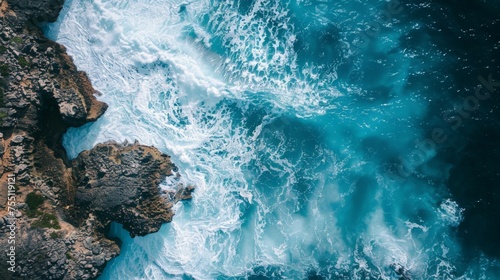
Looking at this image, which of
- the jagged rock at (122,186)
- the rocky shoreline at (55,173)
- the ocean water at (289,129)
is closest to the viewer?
the rocky shoreline at (55,173)

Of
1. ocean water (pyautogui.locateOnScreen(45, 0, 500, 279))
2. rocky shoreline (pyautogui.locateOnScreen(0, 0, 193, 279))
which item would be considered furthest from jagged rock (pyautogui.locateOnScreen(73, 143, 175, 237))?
ocean water (pyautogui.locateOnScreen(45, 0, 500, 279))

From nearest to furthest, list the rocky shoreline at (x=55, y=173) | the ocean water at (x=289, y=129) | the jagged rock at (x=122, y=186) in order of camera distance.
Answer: the rocky shoreline at (x=55, y=173) < the jagged rock at (x=122, y=186) < the ocean water at (x=289, y=129)

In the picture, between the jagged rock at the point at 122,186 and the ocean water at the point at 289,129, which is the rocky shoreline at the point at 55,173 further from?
the ocean water at the point at 289,129

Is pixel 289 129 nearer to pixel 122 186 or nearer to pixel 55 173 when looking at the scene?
pixel 122 186

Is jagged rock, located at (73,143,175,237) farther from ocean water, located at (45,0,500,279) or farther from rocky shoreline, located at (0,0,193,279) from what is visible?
ocean water, located at (45,0,500,279)

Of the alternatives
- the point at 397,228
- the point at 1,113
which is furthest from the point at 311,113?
the point at 1,113

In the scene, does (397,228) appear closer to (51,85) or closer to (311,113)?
(311,113)

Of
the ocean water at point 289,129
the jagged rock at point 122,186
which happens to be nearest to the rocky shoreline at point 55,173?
the jagged rock at point 122,186
